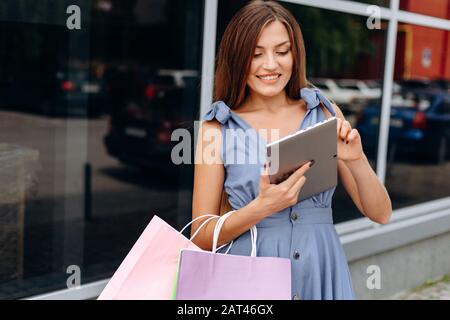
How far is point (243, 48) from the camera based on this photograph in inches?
74.0

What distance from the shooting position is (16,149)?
416 centimetres

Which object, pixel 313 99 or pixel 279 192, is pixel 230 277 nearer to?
pixel 279 192

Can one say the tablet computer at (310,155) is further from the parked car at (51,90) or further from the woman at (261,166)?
the parked car at (51,90)

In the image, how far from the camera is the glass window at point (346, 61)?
5.08 meters

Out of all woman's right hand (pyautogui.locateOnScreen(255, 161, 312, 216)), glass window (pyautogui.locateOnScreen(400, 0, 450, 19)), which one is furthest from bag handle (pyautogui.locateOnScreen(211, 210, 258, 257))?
glass window (pyautogui.locateOnScreen(400, 0, 450, 19))

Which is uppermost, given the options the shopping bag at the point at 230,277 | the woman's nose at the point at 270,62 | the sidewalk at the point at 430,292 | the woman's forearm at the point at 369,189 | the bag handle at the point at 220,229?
the woman's nose at the point at 270,62

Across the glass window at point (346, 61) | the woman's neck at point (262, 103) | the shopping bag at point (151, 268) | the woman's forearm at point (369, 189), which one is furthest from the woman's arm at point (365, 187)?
the glass window at point (346, 61)

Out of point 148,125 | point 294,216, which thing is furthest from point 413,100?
point 294,216

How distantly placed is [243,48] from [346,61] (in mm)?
9028

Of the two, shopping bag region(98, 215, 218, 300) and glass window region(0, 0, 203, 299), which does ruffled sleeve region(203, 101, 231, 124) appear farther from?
glass window region(0, 0, 203, 299)

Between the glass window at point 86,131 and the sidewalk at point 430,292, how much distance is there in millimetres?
1911

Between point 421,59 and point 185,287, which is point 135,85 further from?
point 185,287

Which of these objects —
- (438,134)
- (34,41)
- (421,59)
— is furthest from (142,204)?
(438,134)
